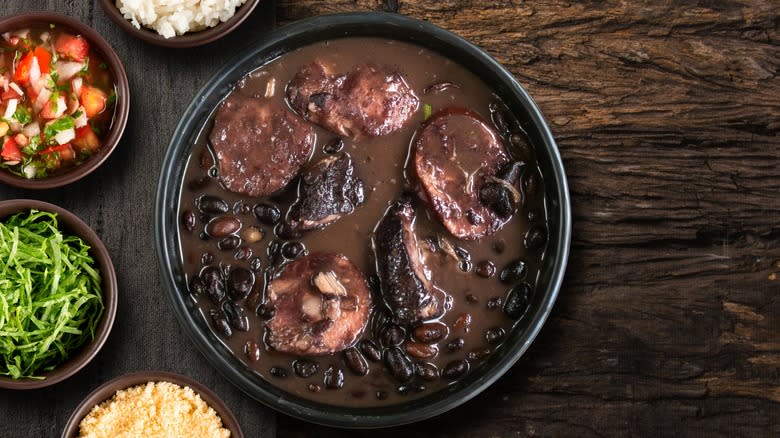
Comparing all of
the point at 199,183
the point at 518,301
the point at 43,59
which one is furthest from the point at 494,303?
the point at 43,59

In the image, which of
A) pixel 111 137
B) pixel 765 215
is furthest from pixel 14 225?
pixel 765 215

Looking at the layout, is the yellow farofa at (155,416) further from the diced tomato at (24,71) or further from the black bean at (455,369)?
the diced tomato at (24,71)

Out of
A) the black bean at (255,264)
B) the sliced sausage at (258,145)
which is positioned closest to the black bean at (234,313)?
the black bean at (255,264)

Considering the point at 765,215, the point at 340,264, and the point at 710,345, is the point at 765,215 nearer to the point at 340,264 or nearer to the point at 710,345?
the point at 710,345

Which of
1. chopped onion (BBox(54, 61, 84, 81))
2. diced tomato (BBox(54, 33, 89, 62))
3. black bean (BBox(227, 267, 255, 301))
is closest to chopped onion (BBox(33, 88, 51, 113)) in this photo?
chopped onion (BBox(54, 61, 84, 81))

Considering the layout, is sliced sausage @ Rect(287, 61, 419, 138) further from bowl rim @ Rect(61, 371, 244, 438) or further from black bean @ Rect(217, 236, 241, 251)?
bowl rim @ Rect(61, 371, 244, 438)
